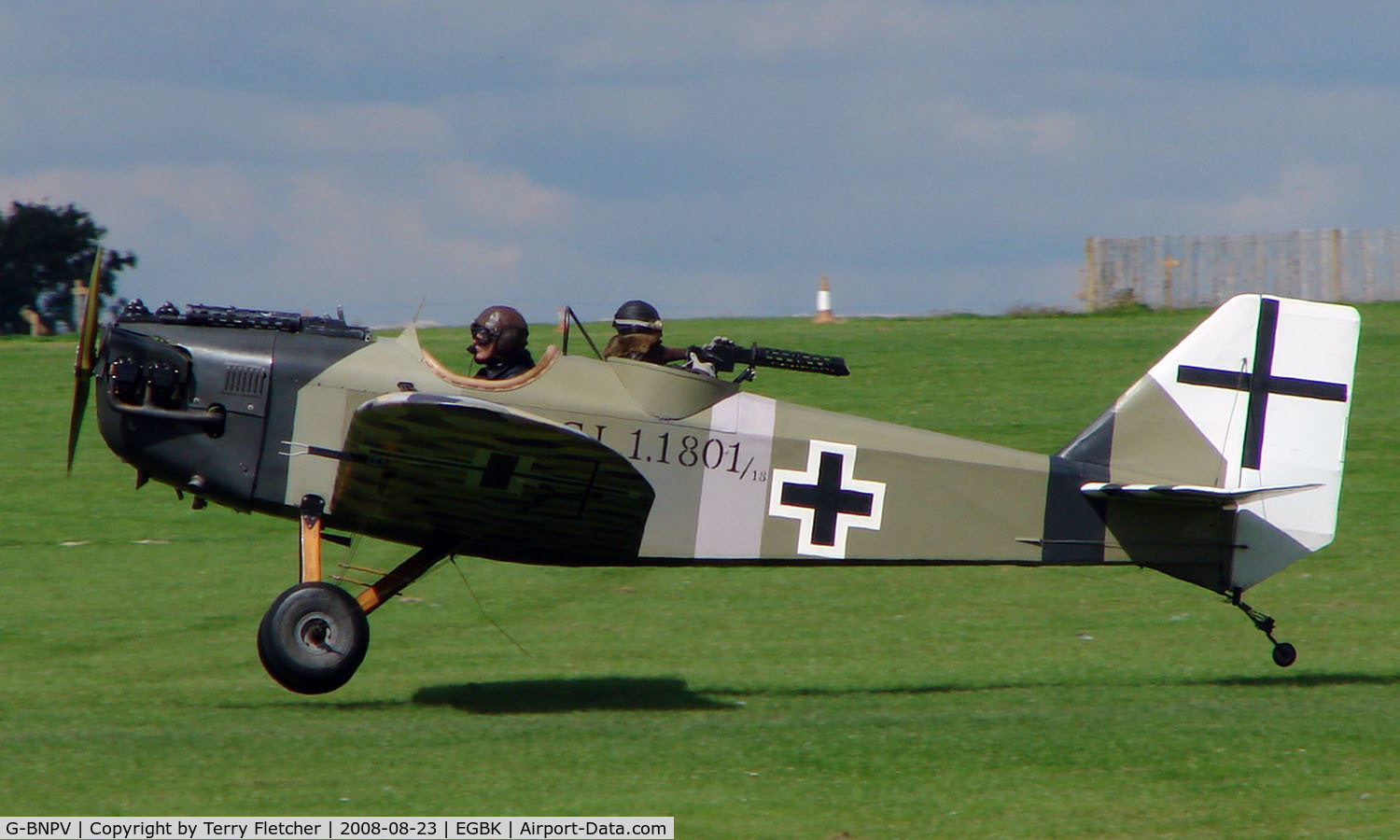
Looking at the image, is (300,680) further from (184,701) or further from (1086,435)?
(1086,435)

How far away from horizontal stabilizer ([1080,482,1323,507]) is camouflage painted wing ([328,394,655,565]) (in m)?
2.81

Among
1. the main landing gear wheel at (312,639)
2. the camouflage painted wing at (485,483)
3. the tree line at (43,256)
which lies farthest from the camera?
the tree line at (43,256)

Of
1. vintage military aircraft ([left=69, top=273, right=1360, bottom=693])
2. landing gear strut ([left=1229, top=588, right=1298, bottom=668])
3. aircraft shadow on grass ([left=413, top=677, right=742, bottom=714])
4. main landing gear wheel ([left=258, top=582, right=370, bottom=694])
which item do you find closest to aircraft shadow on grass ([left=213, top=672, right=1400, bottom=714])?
aircraft shadow on grass ([left=413, top=677, right=742, bottom=714])

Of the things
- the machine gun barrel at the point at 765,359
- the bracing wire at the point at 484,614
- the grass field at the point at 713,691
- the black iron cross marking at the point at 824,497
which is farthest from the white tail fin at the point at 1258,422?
the bracing wire at the point at 484,614

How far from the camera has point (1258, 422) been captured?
934cm

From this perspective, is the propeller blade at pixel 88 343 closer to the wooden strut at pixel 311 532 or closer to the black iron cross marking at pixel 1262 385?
the wooden strut at pixel 311 532

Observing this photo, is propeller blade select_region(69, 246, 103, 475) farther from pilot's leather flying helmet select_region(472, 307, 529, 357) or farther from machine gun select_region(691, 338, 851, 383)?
machine gun select_region(691, 338, 851, 383)

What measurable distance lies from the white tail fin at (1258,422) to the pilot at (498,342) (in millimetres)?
3631

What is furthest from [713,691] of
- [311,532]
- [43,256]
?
Result: [43,256]

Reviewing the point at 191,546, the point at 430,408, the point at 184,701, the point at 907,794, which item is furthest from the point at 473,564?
the point at 907,794

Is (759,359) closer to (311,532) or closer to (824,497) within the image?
(824,497)

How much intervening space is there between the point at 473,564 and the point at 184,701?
14.0 feet

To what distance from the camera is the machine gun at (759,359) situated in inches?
352

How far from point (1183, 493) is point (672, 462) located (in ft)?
9.89
